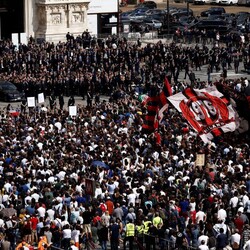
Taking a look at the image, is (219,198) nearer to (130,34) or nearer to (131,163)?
(131,163)

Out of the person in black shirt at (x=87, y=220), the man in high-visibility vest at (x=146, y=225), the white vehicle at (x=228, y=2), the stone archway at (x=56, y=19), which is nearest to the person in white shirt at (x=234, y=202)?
the man in high-visibility vest at (x=146, y=225)

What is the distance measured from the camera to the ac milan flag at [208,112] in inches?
1574

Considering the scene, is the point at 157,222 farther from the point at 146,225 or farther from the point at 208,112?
the point at 208,112

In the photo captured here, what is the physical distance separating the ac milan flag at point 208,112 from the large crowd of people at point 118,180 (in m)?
0.45

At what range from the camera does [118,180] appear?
3956 centimetres

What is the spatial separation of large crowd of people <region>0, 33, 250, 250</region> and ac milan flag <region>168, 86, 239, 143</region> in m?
0.45

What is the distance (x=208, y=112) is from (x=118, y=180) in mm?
3520

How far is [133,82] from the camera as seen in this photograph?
204ft

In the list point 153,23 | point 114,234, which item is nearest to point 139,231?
point 114,234

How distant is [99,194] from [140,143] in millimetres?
8340

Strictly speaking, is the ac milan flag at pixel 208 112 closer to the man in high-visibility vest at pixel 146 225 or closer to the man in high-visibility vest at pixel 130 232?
the man in high-visibility vest at pixel 146 225

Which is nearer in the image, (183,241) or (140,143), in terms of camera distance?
(183,241)

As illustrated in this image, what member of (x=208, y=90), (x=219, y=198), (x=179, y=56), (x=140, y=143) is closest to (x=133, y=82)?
(x=179, y=56)

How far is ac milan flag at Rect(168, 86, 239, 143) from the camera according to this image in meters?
40.0
